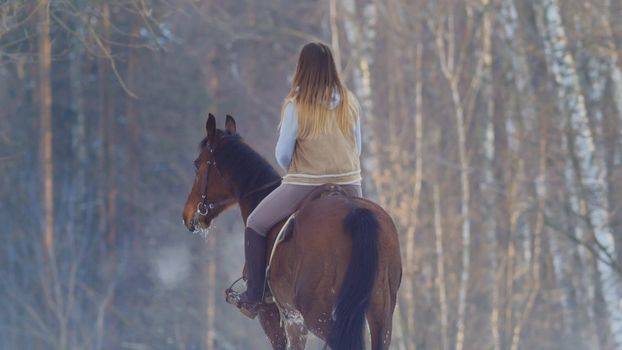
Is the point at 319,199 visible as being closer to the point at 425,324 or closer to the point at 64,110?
the point at 425,324

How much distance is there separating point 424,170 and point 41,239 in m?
8.40

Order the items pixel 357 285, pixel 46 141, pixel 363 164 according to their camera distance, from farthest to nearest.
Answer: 1. pixel 46 141
2. pixel 363 164
3. pixel 357 285

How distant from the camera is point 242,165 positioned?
786cm

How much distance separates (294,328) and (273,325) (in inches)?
9.0

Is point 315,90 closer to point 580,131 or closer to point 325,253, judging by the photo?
point 325,253

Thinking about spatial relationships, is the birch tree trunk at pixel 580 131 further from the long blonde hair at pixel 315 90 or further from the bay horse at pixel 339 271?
the bay horse at pixel 339 271

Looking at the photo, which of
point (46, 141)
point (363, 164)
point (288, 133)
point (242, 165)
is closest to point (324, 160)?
point (288, 133)

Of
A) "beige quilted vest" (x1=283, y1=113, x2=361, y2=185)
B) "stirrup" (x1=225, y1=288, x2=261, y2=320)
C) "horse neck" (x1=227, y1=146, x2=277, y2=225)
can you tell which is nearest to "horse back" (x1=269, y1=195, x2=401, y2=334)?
"beige quilted vest" (x1=283, y1=113, x2=361, y2=185)

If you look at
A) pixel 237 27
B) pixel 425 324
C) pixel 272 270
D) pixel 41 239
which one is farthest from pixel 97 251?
pixel 272 270

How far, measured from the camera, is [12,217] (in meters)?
26.0

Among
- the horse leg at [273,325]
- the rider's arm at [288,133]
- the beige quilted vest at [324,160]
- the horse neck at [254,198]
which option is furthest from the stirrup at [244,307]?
the rider's arm at [288,133]

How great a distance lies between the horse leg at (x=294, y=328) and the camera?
7289 millimetres

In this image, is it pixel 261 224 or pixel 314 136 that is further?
pixel 261 224

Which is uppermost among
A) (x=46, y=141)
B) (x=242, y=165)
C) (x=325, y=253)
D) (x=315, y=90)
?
(x=315, y=90)
